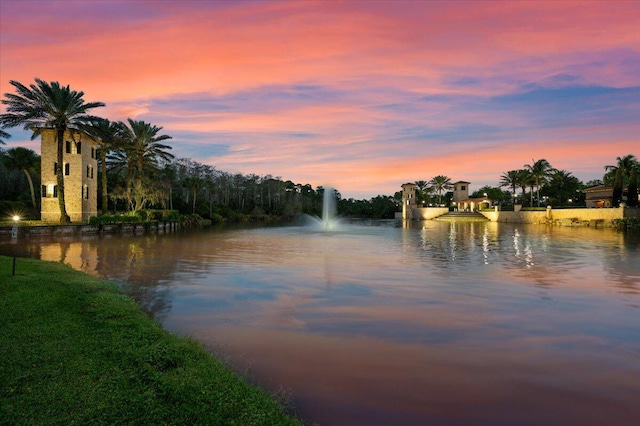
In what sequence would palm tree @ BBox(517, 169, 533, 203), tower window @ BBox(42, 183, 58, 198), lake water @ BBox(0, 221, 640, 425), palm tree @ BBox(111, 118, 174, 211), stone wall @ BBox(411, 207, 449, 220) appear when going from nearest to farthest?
1. lake water @ BBox(0, 221, 640, 425)
2. tower window @ BBox(42, 183, 58, 198)
3. palm tree @ BBox(111, 118, 174, 211)
4. palm tree @ BBox(517, 169, 533, 203)
5. stone wall @ BBox(411, 207, 449, 220)

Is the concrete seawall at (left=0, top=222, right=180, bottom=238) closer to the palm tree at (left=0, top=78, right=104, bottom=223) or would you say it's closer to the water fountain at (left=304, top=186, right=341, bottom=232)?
the palm tree at (left=0, top=78, right=104, bottom=223)

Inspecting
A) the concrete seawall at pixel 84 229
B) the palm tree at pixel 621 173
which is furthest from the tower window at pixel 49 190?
the palm tree at pixel 621 173

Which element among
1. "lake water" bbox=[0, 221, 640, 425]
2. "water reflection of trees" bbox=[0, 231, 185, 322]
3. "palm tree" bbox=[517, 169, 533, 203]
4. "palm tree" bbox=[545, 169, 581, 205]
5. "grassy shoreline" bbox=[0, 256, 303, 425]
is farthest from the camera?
"palm tree" bbox=[545, 169, 581, 205]

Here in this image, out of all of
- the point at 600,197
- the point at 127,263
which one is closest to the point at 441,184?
the point at 600,197

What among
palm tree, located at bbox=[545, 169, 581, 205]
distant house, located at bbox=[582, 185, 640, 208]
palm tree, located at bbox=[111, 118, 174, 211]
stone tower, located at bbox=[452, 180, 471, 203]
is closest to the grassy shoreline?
palm tree, located at bbox=[111, 118, 174, 211]

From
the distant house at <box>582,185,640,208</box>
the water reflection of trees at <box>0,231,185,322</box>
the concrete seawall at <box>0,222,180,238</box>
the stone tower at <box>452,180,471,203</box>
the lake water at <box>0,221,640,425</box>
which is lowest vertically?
the lake water at <box>0,221,640,425</box>

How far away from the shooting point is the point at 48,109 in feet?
116

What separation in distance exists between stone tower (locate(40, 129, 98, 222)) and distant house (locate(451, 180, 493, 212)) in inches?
3222

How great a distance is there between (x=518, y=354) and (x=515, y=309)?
363 cm

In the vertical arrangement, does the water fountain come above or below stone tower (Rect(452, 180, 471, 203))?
below

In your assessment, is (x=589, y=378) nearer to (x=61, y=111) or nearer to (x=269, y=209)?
(x=61, y=111)

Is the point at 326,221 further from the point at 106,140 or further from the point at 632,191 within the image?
the point at 632,191

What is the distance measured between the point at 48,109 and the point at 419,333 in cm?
4019

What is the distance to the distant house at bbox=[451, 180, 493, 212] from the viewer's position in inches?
3768
